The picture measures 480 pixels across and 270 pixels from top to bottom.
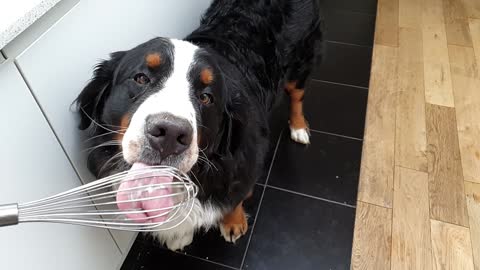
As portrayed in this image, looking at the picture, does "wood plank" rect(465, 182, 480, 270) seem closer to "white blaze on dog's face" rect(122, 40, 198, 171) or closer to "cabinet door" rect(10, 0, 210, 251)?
"white blaze on dog's face" rect(122, 40, 198, 171)

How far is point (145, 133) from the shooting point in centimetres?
77

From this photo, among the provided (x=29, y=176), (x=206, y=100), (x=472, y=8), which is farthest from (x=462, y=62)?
(x=29, y=176)

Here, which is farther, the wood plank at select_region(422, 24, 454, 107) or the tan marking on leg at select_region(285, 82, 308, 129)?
the wood plank at select_region(422, 24, 454, 107)

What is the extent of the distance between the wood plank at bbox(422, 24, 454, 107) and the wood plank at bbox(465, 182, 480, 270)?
57 centimetres

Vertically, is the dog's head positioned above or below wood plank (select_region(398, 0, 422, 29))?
above

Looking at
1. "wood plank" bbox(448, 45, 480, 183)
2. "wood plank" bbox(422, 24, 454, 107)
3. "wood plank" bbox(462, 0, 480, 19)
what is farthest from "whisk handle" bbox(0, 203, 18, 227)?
"wood plank" bbox(462, 0, 480, 19)

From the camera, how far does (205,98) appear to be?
951mm

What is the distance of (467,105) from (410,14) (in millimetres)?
987

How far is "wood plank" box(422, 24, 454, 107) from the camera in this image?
2.06 m

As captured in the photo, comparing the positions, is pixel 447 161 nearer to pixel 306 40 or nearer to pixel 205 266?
pixel 306 40

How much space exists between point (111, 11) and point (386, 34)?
6.70 ft

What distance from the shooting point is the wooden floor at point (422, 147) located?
1.44 m

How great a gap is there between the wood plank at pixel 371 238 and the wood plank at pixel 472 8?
6.38 ft

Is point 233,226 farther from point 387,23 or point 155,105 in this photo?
point 387,23
